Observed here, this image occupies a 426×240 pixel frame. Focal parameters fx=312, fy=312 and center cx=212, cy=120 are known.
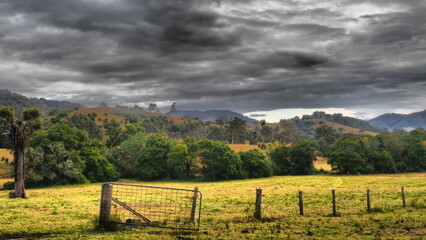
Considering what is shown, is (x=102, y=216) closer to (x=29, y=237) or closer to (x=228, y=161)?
(x=29, y=237)

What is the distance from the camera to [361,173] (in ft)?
284

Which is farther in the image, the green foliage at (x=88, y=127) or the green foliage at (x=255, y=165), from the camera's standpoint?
the green foliage at (x=88, y=127)

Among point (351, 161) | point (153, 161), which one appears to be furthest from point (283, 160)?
point (153, 161)

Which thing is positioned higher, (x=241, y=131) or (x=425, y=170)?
(x=241, y=131)

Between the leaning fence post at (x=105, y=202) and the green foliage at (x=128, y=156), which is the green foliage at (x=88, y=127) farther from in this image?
the leaning fence post at (x=105, y=202)

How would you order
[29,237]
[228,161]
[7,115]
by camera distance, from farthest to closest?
[228,161] < [7,115] < [29,237]

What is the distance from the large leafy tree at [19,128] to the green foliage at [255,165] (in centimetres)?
5464

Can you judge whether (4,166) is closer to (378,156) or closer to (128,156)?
(128,156)

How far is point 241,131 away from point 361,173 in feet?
265

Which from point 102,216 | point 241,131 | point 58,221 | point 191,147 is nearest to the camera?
point 102,216

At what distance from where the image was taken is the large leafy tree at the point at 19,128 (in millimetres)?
35781

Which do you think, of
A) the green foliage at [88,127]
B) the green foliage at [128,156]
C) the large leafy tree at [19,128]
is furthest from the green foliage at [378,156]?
the green foliage at [88,127]

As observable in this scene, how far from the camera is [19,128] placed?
1411 inches

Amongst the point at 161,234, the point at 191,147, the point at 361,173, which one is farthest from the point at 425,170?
the point at 161,234
